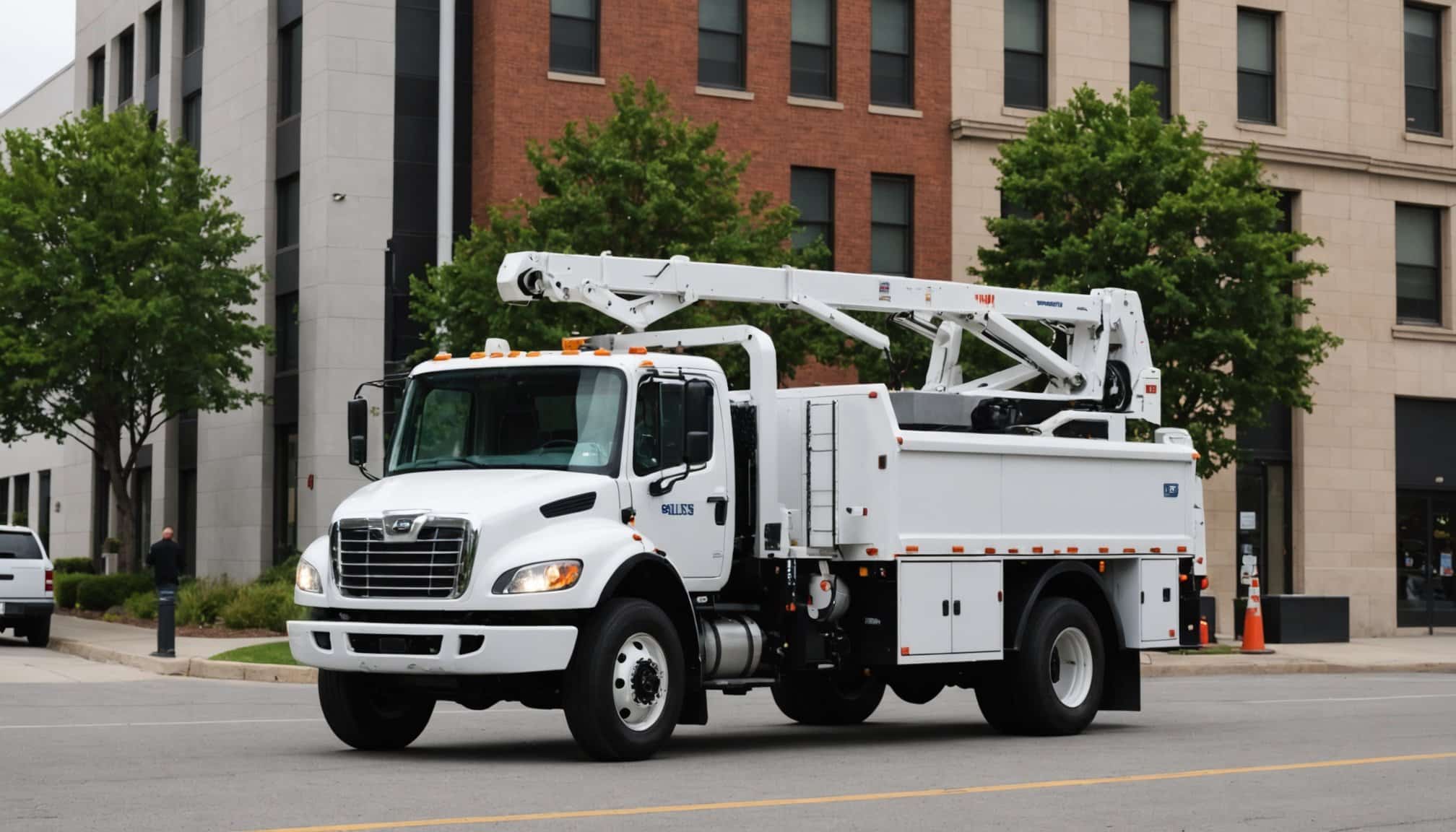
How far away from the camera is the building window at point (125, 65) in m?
46.8

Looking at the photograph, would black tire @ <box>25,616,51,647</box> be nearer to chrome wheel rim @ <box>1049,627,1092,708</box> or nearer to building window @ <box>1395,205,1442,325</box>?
chrome wheel rim @ <box>1049,627,1092,708</box>

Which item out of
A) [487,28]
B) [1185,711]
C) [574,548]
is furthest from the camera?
[487,28]

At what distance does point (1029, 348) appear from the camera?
1783 cm

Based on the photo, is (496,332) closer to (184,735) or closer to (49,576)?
(49,576)

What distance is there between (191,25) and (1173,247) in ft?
76.7

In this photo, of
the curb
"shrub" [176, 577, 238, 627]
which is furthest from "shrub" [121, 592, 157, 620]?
the curb

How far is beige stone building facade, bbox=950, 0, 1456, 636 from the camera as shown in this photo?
38312 mm

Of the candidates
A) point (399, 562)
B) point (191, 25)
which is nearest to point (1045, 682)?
point (399, 562)

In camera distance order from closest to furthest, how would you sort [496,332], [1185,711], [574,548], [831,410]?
[574,548]
[831,410]
[1185,711]
[496,332]

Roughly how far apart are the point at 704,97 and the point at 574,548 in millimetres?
23583

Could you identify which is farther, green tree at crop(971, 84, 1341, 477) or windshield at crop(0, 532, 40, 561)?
green tree at crop(971, 84, 1341, 477)

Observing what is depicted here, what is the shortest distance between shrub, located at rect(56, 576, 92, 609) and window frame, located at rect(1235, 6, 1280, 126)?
24264 mm

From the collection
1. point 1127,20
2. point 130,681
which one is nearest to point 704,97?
point 1127,20

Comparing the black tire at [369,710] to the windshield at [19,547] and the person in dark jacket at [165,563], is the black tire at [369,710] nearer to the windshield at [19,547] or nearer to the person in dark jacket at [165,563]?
the person in dark jacket at [165,563]
